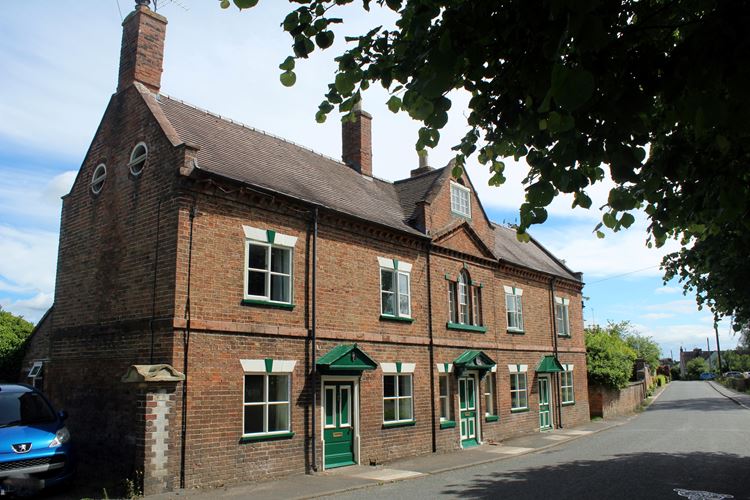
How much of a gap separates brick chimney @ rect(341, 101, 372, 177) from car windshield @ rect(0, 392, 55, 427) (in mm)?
12992

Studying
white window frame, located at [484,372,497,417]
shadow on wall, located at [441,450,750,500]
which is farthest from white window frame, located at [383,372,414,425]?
white window frame, located at [484,372,497,417]

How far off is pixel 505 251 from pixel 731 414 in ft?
54.8

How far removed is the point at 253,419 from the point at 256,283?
3.07 meters

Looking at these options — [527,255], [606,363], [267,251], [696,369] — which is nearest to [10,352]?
[267,251]

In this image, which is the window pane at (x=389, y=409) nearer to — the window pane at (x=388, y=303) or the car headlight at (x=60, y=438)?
the window pane at (x=388, y=303)

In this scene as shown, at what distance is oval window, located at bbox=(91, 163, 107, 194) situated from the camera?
51.3 ft

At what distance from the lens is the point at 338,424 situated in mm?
15492

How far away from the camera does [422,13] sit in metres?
4.70

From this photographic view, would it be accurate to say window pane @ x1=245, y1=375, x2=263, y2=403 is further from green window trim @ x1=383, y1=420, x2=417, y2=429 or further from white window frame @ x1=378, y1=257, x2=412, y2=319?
white window frame @ x1=378, y1=257, x2=412, y2=319

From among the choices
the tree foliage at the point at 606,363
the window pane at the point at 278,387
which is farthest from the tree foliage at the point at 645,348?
the window pane at the point at 278,387

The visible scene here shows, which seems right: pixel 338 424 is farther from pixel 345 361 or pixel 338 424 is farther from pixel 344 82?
pixel 344 82

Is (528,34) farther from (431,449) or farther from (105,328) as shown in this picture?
(431,449)

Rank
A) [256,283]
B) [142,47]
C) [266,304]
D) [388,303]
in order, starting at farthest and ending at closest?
[388,303] → [142,47] → [256,283] → [266,304]

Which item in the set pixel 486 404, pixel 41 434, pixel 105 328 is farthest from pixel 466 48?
pixel 486 404
